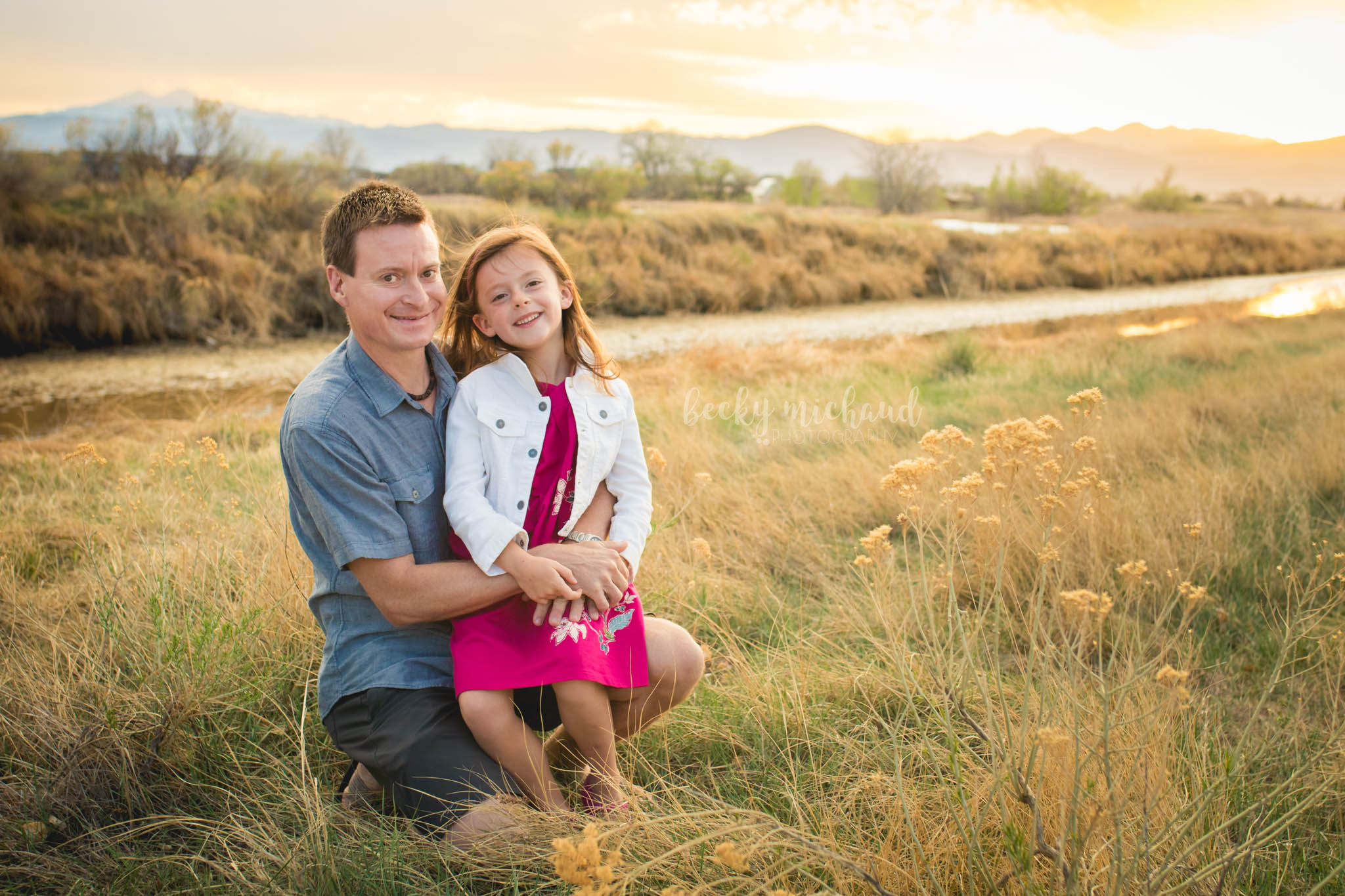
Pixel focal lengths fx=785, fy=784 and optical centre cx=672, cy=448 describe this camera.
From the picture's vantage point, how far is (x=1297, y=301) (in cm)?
1706

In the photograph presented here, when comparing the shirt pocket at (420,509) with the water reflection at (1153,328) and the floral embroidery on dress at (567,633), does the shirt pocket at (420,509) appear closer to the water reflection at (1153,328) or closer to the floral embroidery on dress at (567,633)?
the floral embroidery on dress at (567,633)

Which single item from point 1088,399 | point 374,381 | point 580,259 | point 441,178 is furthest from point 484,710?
point 441,178

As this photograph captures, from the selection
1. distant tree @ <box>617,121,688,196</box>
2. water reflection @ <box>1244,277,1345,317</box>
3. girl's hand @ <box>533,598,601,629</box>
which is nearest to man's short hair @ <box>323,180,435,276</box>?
girl's hand @ <box>533,598,601,629</box>

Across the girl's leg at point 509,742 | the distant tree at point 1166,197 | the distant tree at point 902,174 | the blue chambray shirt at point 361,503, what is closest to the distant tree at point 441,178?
the distant tree at point 902,174

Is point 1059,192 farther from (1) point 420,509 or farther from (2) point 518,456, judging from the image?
(1) point 420,509

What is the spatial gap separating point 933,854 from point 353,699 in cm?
160

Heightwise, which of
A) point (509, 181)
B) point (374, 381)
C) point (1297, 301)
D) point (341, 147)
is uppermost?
point (341, 147)

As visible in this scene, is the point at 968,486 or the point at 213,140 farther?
the point at 213,140

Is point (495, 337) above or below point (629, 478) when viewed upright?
above

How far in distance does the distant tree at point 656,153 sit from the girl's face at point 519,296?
2898 cm

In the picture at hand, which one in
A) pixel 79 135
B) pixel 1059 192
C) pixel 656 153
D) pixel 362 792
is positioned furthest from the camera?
pixel 1059 192

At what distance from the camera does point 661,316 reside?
17.8 m

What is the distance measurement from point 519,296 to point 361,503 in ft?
2.62

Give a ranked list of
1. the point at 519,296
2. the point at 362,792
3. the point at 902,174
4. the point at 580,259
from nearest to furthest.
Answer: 1. the point at 362,792
2. the point at 519,296
3. the point at 580,259
4. the point at 902,174
